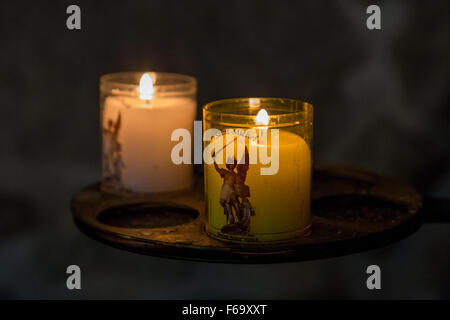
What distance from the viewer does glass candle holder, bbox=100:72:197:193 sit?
40.6 inches

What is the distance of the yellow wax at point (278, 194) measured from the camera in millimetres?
829

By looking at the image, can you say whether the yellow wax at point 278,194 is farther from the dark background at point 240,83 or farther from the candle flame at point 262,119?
the dark background at point 240,83

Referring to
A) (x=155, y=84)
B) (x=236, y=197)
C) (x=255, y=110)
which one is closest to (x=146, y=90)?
(x=155, y=84)

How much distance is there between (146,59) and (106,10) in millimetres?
116

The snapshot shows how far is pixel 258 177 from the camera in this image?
825 mm

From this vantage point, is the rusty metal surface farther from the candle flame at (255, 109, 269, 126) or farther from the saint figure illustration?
the candle flame at (255, 109, 269, 126)

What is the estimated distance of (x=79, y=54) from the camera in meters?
1.35

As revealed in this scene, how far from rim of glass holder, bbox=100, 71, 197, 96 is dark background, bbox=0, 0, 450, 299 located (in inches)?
9.8

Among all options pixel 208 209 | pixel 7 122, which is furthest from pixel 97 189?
pixel 7 122

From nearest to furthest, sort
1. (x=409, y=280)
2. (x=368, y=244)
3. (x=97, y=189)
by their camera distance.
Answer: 1. (x=368, y=244)
2. (x=97, y=189)
3. (x=409, y=280)

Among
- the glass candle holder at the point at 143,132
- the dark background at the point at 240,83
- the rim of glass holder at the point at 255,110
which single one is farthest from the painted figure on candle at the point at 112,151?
the dark background at the point at 240,83

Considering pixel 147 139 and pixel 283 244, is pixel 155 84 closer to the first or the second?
pixel 147 139

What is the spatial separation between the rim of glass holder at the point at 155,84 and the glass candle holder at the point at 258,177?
208 millimetres
